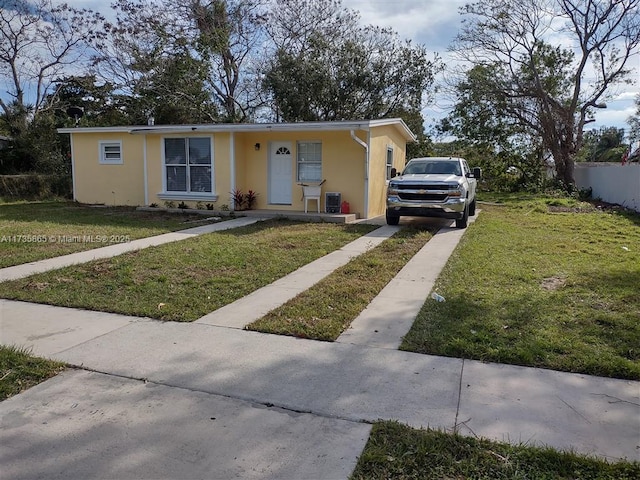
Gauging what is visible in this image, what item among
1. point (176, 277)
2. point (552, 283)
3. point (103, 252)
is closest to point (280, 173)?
point (103, 252)

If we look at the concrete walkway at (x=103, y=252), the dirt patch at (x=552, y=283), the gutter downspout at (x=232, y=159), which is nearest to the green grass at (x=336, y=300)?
the dirt patch at (x=552, y=283)

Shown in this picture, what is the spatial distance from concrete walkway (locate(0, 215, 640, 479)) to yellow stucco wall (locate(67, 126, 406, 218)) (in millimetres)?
9555

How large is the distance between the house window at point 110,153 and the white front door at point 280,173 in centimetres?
579

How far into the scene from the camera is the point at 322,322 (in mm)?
4688

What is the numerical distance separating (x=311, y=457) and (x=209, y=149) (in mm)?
12985

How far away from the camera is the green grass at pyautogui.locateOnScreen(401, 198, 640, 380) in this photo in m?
3.87

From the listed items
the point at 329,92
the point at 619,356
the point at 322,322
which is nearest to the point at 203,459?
the point at 322,322

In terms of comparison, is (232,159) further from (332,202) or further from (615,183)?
(615,183)

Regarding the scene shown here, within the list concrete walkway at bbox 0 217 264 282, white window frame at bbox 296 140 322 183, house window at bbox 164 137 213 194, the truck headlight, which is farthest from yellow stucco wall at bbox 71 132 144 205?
the truck headlight

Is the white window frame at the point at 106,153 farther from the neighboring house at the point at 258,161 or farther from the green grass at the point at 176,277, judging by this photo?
the green grass at the point at 176,277

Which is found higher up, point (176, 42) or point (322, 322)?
point (176, 42)

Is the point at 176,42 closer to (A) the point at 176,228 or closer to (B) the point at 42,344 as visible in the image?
(A) the point at 176,228

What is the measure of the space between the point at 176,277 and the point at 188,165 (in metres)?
9.03

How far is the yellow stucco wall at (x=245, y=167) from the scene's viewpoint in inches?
534
